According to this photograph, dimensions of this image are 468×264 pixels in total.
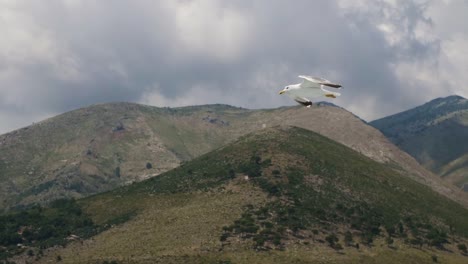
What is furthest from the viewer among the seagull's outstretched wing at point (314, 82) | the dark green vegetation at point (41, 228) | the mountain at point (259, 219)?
the dark green vegetation at point (41, 228)

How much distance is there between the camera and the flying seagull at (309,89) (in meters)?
36.3

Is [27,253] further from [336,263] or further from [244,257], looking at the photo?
[336,263]

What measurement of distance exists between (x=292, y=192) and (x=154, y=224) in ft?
141

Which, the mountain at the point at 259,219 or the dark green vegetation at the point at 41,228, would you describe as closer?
the mountain at the point at 259,219

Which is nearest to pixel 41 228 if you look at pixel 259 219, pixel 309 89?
pixel 259 219

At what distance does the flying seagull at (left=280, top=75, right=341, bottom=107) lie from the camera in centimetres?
3634

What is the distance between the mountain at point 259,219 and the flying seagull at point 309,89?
82241 mm

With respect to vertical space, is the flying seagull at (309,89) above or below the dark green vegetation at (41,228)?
above

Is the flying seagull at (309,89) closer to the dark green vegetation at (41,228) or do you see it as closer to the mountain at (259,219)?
the mountain at (259,219)

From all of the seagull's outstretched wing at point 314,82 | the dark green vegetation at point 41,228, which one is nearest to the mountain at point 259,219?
the dark green vegetation at point 41,228

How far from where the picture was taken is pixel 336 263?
122875 mm

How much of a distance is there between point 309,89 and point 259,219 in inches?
4259

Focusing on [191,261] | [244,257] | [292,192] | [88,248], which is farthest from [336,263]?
[88,248]

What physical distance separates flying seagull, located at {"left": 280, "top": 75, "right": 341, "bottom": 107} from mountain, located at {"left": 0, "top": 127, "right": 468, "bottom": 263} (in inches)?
3238
